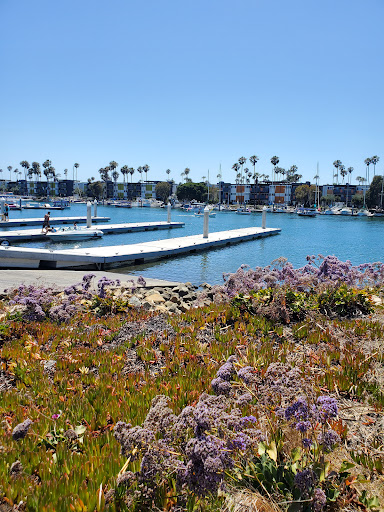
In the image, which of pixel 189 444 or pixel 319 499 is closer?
pixel 319 499

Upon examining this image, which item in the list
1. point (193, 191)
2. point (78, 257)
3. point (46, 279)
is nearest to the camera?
point (46, 279)

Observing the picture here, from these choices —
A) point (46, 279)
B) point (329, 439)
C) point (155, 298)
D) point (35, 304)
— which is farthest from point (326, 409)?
point (46, 279)

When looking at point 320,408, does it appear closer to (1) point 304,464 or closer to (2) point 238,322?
(1) point 304,464

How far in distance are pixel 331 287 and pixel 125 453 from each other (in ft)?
20.3

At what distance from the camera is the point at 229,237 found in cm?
3375

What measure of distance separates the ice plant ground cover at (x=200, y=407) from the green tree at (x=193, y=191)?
16045cm

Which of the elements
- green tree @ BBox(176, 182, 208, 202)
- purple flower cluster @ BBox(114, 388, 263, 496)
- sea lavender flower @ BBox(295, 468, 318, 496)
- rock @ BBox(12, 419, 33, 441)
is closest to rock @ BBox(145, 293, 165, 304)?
rock @ BBox(12, 419, 33, 441)

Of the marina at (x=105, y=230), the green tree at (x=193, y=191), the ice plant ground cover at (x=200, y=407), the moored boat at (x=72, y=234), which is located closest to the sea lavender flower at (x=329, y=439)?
the ice plant ground cover at (x=200, y=407)

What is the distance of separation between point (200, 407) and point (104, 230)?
123 ft

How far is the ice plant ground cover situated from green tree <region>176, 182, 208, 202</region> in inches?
6317

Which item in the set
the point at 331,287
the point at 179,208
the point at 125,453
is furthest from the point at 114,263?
the point at 179,208

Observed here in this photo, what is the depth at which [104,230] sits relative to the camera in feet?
128

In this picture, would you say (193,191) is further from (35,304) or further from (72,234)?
(35,304)

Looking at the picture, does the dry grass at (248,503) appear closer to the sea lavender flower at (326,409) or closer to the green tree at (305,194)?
the sea lavender flower at (326,409)
